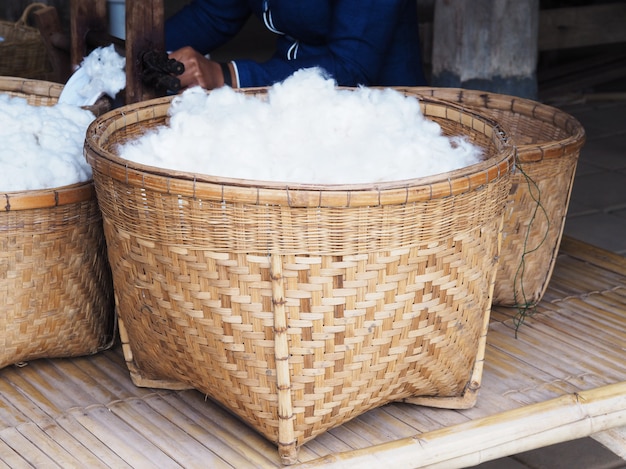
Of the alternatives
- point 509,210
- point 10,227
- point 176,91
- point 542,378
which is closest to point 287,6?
point 176,91

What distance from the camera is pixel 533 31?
11.0ft

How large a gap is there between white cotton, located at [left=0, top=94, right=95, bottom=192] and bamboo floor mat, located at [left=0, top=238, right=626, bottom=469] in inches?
15.1

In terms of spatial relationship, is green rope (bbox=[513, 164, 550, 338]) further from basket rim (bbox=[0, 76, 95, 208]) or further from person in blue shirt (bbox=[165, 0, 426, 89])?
basket rim (bbox=[0, 76, 95, 208])

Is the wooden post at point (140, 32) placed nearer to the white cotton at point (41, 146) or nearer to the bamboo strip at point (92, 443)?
the white cotton at point (41, 146)

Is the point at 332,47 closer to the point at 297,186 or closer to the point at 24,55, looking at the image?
the point at 297,186

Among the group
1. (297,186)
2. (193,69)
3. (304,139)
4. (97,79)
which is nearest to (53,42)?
(97,79)

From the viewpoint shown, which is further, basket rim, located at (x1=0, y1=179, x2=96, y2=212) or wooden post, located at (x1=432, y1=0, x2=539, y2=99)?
wooden post, located at (x1=432, y1=0, x2=539, y2=99)

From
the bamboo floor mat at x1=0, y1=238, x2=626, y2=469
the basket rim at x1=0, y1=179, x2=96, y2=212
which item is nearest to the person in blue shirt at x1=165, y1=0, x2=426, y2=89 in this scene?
the basket rim at x1=0, y1=179, x2=96, y2=212

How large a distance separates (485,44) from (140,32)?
70.6 inches

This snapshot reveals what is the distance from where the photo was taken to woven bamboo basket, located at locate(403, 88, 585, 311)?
1.85 meters

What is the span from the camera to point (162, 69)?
5.90 feet

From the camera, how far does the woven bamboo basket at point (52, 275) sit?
1.57 meters

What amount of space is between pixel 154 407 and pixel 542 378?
75 cm

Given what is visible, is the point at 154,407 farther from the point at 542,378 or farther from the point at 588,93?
the point at 588,93
